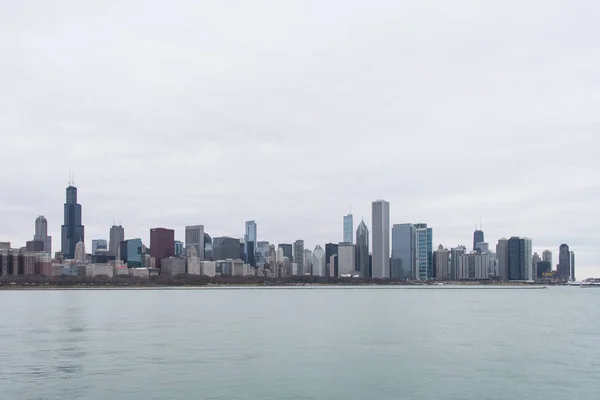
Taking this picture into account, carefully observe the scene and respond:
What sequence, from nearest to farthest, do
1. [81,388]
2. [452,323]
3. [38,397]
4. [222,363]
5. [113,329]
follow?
1. [38,397]
2. [81,388]
3. [222,363]
4. [113,329]
5. [452,323]

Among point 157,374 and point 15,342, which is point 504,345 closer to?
point 157,374

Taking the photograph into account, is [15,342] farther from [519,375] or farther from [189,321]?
[519,375]

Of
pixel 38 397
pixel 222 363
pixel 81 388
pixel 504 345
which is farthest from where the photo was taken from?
pixel 504 345

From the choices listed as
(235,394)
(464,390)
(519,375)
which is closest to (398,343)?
(519,375)

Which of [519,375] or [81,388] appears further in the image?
[519,375]

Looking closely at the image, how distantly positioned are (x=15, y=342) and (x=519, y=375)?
167 ft

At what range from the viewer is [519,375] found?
50.0 m

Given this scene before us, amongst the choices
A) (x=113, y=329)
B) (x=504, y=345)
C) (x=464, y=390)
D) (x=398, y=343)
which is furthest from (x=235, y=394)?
(x=113, y=329)

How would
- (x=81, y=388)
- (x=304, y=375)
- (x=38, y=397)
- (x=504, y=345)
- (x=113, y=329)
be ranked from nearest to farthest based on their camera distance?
(x=38, y=397) < (x=81, y=388) < (x=304, y=375) < (x=504, y=345) < (x=113, y=329)

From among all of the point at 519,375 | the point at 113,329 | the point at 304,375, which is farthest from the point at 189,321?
the point at 519,375

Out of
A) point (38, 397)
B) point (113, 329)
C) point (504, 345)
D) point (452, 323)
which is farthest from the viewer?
point (452, 323)

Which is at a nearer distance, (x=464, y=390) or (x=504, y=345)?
(x=464, y=390)

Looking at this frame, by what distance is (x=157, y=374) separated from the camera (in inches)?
1946

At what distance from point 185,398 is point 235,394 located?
327 centimetres
